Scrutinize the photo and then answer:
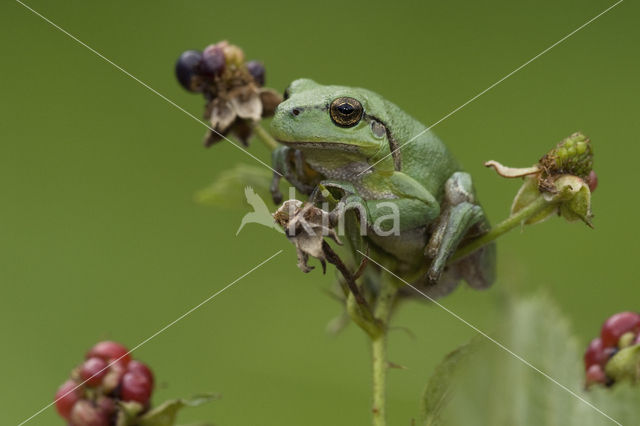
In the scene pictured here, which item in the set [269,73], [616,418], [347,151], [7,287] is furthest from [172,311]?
[616,418]

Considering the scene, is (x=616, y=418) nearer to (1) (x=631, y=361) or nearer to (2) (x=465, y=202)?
(1) (x=631, y=361)

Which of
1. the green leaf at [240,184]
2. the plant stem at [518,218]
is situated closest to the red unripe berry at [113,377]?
the green leaf at [240,184]

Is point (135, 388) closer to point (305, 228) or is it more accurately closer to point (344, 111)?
point (305, 228)

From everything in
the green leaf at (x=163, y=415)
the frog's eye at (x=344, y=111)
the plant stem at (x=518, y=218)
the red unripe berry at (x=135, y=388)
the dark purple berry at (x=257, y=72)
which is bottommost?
the green leaf at (x=163, y=415)

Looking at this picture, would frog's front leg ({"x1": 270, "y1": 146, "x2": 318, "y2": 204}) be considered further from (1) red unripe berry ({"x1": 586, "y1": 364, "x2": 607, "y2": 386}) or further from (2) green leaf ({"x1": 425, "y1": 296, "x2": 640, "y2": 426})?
(1) red unripe berry ({"x1": 586, "y1": 364, "x2": 607, "y2": 386})

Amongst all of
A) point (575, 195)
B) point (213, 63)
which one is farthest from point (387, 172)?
point (213, 63)

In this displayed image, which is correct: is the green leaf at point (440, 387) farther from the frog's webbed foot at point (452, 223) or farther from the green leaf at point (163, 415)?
the green leaf at point (163, 415)

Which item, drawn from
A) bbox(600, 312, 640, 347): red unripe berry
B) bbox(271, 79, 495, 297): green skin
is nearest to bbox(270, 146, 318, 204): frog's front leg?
bbox(271, 79, 495, 297): green skin
